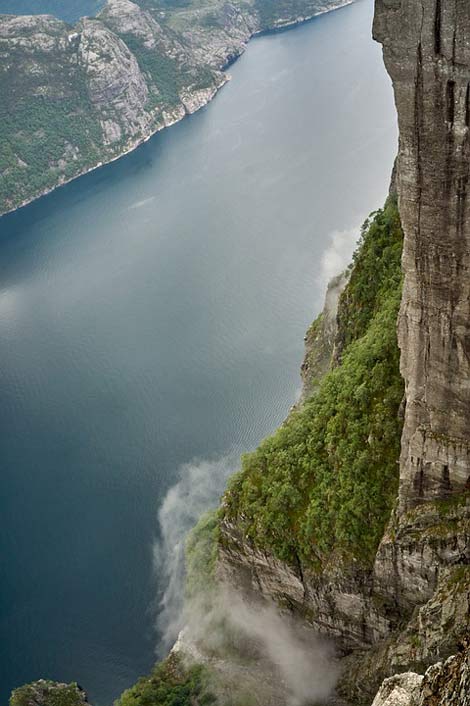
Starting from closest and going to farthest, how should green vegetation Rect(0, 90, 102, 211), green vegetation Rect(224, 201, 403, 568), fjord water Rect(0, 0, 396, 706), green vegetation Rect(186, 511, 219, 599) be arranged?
1. green vegetation Rect(224, 201, 403, 568)
2. green vegetation Rect(186, 511, 219, 599)
3. fjord water Rect(0, 0, 396, 706)
4. green vegetation Rect(0, 90, 102, 211)

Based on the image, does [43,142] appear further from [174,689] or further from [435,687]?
[435,687]

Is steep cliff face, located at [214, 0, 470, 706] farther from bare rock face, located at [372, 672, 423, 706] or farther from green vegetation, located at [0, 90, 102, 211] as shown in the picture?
green vegetation, located at [0, 90, 102, 211]

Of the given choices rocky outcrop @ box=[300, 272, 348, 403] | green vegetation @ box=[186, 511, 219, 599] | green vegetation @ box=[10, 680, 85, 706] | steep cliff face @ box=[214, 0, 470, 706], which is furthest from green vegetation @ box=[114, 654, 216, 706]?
rocky outcrop @ box=[300, 272, 348, 403]

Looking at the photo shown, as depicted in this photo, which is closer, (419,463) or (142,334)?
(419,463)

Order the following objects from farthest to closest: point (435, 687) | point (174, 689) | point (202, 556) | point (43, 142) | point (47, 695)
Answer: point (43, 142) → point (202, 556) → point (47, 695) → point (174, 689) → point (435, 687)

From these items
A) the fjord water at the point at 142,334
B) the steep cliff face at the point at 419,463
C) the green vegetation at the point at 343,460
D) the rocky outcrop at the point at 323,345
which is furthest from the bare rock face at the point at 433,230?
the fjord water at the point at 142,334

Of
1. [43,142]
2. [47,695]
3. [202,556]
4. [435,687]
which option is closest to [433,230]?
[435,687]

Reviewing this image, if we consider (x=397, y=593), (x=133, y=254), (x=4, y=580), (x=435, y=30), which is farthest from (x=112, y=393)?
(x=435, y=30)

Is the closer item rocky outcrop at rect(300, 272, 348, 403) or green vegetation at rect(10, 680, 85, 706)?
green vegetation at rect(10, 680, 85, 706)

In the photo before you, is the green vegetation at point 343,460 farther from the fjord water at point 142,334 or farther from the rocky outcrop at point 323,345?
the fjord water at point 142,334
